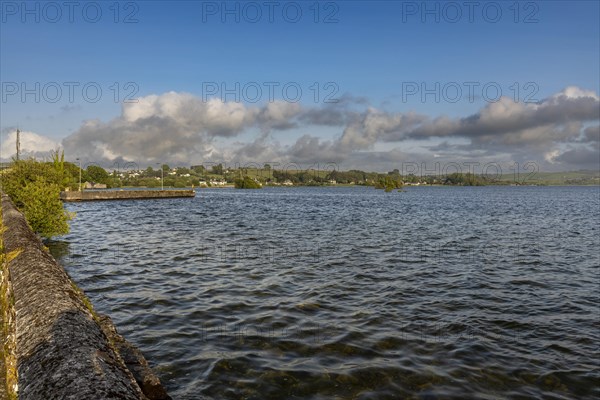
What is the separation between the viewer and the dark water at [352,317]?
9055mm

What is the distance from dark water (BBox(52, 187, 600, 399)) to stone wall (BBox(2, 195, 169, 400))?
3.34 metres

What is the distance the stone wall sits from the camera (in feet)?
12.2

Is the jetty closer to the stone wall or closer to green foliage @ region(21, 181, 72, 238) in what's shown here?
green foliage @ region(21, 181, 72, 238)

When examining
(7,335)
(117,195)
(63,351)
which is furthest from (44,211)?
(117,195)

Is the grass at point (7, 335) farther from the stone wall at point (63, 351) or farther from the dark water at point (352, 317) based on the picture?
the dark water at point (352, 317)

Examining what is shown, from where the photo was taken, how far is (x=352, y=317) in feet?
44.0

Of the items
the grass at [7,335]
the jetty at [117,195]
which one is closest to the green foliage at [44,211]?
the grass at [7,335]

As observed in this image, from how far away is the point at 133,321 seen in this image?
41.1ft

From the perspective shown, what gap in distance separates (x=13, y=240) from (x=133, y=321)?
4352 millimetres

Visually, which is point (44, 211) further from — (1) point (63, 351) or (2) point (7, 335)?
(1) point (63, 351)

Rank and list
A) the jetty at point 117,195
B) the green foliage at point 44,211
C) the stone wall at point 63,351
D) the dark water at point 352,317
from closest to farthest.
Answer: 1. the stone wall at point 63,351
2. the dark water at point 352,317
3. the green foliage at point 44,211
4. the jetty at point 117,195

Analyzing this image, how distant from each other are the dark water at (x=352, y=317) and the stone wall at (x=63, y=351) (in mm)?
3340

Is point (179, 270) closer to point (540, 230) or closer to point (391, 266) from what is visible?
point (391, 266)

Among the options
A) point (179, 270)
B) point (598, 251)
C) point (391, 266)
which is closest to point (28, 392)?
point (179, 270)
